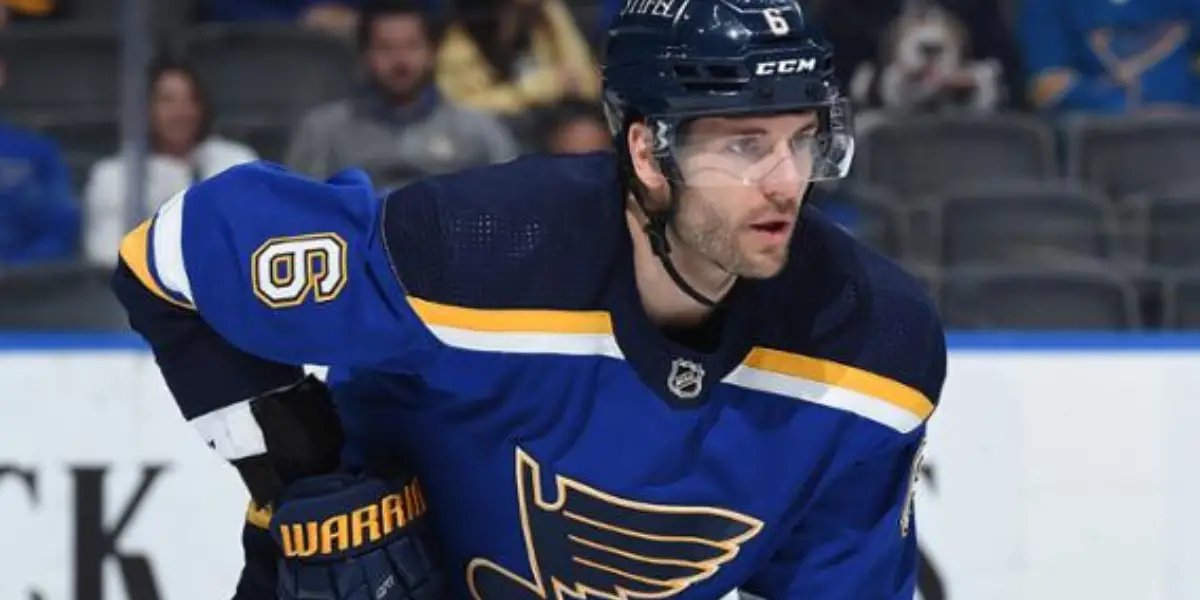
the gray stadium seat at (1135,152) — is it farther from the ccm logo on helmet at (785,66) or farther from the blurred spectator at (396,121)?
the ccm logo on helmet at (785,66)

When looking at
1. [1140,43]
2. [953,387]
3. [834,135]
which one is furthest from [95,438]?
[1140,43]

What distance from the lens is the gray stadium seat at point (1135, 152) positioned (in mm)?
5016

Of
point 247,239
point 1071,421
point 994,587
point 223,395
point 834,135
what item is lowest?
point 994,587

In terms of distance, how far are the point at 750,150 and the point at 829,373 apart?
0.96 feet

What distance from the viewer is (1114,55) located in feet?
17.9

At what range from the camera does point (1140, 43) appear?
5438mm

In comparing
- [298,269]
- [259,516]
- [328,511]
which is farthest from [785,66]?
[259,516]

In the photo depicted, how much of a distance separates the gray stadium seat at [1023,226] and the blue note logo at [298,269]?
2.47 meters

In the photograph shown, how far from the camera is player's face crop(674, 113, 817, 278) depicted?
2.27 m

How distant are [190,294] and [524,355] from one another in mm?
359

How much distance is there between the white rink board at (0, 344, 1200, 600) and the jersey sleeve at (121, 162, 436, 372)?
1416 millimetres

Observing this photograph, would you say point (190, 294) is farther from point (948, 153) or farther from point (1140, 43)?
point (1140, 43)

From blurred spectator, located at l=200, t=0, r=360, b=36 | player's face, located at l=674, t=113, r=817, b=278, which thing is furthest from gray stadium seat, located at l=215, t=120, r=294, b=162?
player's face, located at l=674, t=113, r=817, b=278

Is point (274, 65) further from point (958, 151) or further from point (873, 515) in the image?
point (873, 515)
